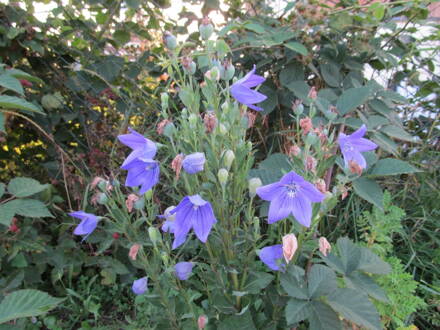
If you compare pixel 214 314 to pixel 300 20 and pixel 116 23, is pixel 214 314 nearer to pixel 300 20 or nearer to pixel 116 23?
pixel 300 20

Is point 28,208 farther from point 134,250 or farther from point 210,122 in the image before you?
point 210,122

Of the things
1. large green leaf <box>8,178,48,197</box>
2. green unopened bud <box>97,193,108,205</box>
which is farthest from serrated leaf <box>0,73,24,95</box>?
green unopened bud <box>97,193,108,205</box>

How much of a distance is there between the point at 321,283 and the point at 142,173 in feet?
1.66

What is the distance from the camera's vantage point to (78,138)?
217 cm

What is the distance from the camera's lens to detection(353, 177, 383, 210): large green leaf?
1216 millimetres

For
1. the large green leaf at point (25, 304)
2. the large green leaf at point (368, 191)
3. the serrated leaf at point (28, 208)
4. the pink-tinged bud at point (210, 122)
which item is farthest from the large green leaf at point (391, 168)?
the serrated leaf at point (28, 208)

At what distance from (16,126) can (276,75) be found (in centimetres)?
140

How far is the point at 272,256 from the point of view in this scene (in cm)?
89

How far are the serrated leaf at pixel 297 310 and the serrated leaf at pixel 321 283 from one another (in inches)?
1.4

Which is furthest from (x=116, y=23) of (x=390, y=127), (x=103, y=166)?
(x=390, y=127)

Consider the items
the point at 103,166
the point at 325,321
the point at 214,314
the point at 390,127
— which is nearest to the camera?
the point at 325,321

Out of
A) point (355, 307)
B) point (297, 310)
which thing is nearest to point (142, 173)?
point (297, 310)

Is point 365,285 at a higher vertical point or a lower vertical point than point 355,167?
lower

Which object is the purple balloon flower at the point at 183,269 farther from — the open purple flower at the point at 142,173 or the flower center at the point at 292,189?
the flower center at the point at 292,189
